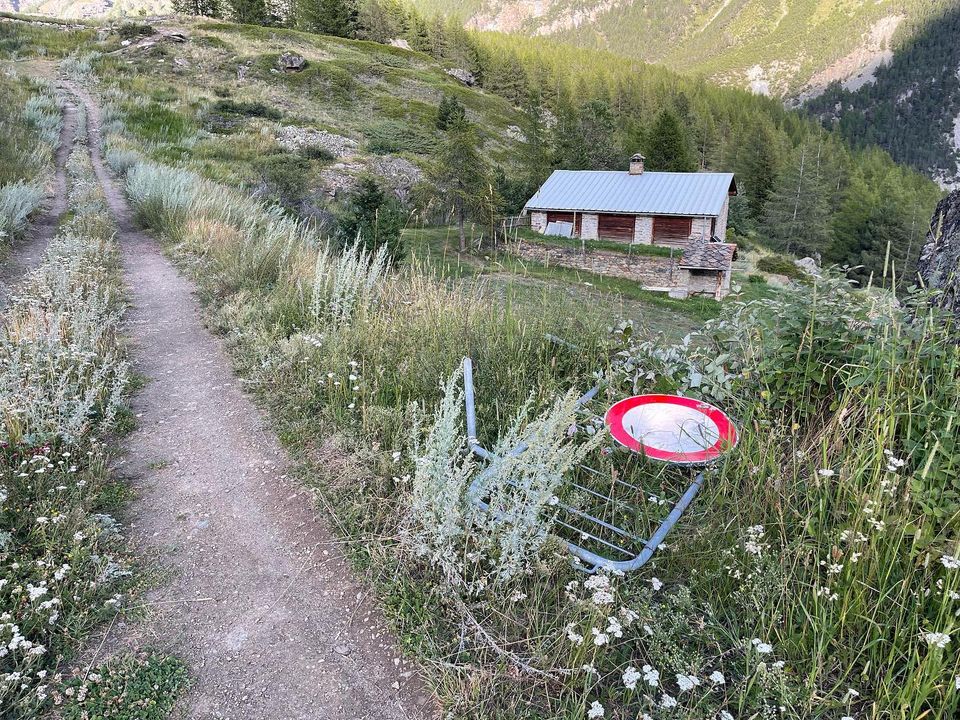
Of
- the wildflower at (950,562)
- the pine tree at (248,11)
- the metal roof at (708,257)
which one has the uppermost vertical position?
the pine tree at (248,11)

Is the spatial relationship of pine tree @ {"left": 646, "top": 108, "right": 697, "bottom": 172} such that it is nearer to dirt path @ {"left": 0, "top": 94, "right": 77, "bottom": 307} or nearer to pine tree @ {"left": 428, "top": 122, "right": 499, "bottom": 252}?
pine tree @ {"left": 428, "top": 122, "right": 499, "bottom": 252}

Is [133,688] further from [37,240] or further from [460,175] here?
[460,175]

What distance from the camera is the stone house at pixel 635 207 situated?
Result: 3259cm

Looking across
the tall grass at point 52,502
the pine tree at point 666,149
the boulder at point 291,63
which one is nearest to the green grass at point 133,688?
the tall grass at point 52,502

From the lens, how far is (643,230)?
3356cm

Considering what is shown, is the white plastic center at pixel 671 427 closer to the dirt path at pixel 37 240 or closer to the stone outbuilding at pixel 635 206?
the dirt path at pixel 37 240

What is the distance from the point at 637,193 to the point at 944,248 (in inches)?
1274

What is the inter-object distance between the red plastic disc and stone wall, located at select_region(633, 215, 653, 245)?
31.7 metres

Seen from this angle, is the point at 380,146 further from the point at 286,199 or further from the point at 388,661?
the point at 388,661

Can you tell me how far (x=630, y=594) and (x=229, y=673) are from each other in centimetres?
178

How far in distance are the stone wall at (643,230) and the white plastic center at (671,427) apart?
3175cm

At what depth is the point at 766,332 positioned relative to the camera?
11.2 feet

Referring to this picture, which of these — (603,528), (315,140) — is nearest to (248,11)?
(315,140)

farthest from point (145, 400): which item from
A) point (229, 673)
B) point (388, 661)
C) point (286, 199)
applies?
point (286, 199)
